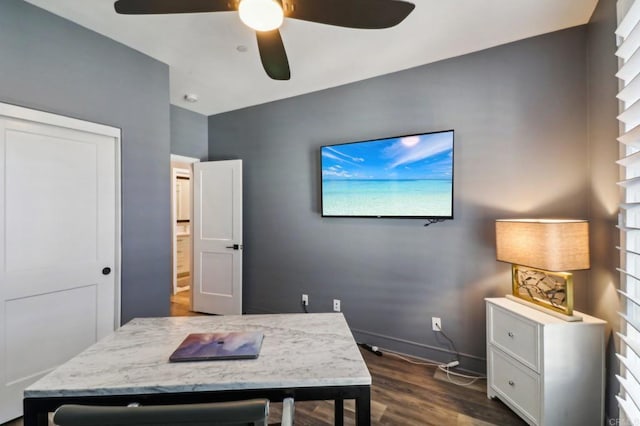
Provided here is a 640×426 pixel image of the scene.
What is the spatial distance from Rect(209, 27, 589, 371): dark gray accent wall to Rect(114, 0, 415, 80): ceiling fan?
1360 millimetres

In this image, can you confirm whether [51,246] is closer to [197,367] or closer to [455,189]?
[197,367]

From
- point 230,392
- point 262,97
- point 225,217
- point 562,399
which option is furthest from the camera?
point 225,217

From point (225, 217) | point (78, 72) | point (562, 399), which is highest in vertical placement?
point (78, 72)

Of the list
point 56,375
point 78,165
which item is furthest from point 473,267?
point 78,165

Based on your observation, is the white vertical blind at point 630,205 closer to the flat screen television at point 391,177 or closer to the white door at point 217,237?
the flat screen television at point 391,177

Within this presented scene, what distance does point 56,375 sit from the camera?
925 mm

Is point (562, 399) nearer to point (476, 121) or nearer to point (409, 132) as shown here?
point (476, 121)

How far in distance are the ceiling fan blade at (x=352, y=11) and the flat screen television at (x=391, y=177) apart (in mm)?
1257

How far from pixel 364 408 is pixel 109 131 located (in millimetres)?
2586

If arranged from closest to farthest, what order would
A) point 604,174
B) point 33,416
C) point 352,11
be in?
point 33,416 → point 352,11 → point 604,174

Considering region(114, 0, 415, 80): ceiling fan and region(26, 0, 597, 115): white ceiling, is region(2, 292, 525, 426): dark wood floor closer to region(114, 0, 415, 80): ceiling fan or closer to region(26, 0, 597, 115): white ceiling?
region(114, 0, 415, 80): ceiling fan

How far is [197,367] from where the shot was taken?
98cm

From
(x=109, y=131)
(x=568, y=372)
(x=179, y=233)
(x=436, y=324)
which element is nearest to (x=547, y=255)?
(x=568, y=372)

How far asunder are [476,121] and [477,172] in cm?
41
